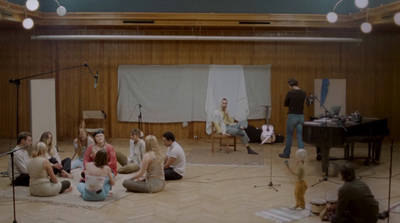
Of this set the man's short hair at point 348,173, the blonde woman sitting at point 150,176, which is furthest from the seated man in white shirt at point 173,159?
the man's short hair at point 348,173

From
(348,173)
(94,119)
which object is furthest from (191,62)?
(348,173)

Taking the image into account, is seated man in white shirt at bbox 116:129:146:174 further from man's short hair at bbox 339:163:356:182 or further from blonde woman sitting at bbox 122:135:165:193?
man's short hair at bbox 339:163:356:182

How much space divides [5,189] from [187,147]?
4717 mm

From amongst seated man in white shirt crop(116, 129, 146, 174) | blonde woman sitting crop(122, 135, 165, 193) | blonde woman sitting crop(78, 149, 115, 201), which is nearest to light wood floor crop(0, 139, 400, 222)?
blonde woman sitting crop(122, 135, 165, 193)

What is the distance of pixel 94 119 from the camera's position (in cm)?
1186

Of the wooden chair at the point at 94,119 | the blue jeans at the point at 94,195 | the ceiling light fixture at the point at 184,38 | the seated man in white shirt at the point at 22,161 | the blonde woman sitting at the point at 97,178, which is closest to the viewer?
the blonde woman sitting at the point at 97,178

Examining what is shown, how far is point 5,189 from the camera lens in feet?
23.4

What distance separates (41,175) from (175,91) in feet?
18.6

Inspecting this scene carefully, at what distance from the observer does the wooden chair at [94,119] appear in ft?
38.3

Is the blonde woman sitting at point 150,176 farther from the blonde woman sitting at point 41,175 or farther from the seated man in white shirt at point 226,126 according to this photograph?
the seated man in white shirt at point 226,126

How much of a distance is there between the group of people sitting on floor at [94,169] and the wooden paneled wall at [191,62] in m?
4.03

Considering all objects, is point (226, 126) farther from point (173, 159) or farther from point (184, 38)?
point (173, 159)

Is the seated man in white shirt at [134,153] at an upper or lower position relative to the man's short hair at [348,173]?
lower

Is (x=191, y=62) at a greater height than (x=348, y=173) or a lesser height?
greater
